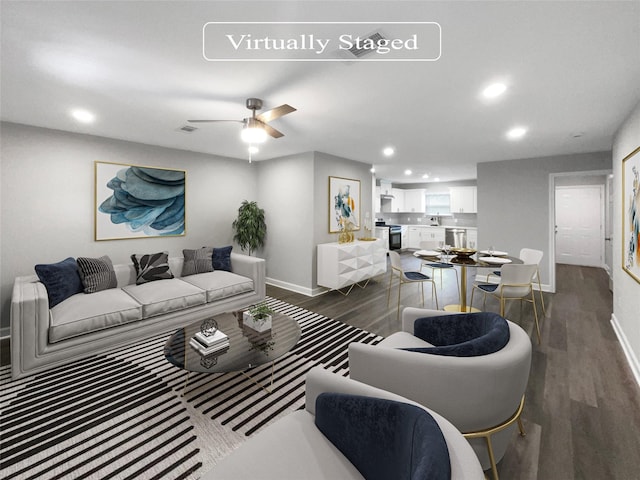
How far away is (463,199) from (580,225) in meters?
2.81

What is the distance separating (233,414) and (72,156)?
3.83m

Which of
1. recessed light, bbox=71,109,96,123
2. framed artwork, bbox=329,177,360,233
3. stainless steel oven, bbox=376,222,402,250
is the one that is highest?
→ recessed light, bbox=71,109,96,123

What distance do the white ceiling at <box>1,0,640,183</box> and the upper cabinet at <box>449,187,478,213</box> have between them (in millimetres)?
4762

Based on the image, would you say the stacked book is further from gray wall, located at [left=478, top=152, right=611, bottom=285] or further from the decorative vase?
gray wall, located at [left=478, top=152, right=611, bottom=285]

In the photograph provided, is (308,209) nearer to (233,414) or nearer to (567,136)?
(233,414)

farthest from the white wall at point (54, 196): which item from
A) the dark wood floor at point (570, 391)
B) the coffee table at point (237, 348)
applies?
the dark wood floor at point (570, 391)

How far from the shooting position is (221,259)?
4.46 metres

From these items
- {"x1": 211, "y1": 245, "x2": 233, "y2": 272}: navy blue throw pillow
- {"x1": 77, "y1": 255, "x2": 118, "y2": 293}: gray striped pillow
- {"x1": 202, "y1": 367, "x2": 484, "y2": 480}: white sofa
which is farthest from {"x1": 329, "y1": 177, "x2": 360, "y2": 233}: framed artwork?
{"x1": 202, "y1": 367, "x2": 484, "y2": 480}: white sofa

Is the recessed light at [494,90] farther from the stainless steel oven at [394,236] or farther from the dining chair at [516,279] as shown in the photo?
the stainless steel oven at [394,236]

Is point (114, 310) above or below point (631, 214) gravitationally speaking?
below

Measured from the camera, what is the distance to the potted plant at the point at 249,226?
521cm

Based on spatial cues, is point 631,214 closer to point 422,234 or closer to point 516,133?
point 516,133

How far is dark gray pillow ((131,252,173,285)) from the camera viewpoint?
12.4 ft

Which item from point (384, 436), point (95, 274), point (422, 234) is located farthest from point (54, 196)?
point (422, 234)
